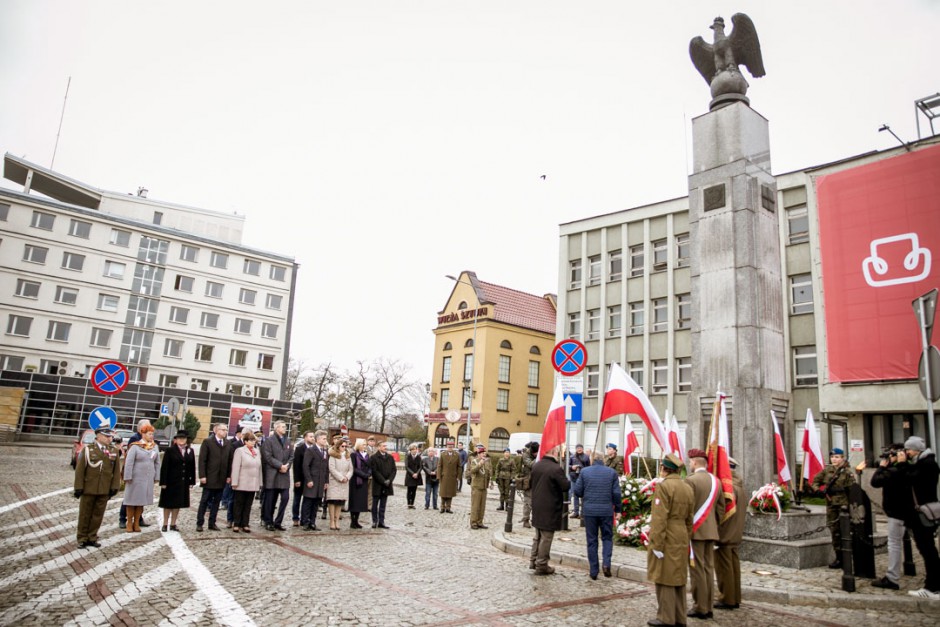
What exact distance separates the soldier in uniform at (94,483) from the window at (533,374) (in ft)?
140

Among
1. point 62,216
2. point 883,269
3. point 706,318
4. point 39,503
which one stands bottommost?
point 39,503

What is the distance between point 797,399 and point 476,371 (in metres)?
24.9

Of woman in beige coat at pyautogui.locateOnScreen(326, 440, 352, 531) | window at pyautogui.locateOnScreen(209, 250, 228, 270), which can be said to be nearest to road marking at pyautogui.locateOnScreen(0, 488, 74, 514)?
woman in beige coat at pyautogui.locateOnScreen(326, 440, 352, 531)

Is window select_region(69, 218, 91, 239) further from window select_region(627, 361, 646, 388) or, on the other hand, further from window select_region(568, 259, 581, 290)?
window select_region(627, 361, 646, 388)

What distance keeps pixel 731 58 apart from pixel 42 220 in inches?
2140

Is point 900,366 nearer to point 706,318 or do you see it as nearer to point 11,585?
point 706,318

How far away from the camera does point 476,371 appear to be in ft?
162

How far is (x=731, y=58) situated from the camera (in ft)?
40.6

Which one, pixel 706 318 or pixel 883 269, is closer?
pixel 706 318

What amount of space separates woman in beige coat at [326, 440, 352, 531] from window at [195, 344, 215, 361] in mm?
46993

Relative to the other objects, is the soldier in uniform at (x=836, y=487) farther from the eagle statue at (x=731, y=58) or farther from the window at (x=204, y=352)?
the window at (x=204, y=352)

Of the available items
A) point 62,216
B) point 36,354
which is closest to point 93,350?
point 36,354

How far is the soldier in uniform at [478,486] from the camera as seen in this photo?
1499 centimetres

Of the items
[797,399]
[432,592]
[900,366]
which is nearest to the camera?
[432,592]
